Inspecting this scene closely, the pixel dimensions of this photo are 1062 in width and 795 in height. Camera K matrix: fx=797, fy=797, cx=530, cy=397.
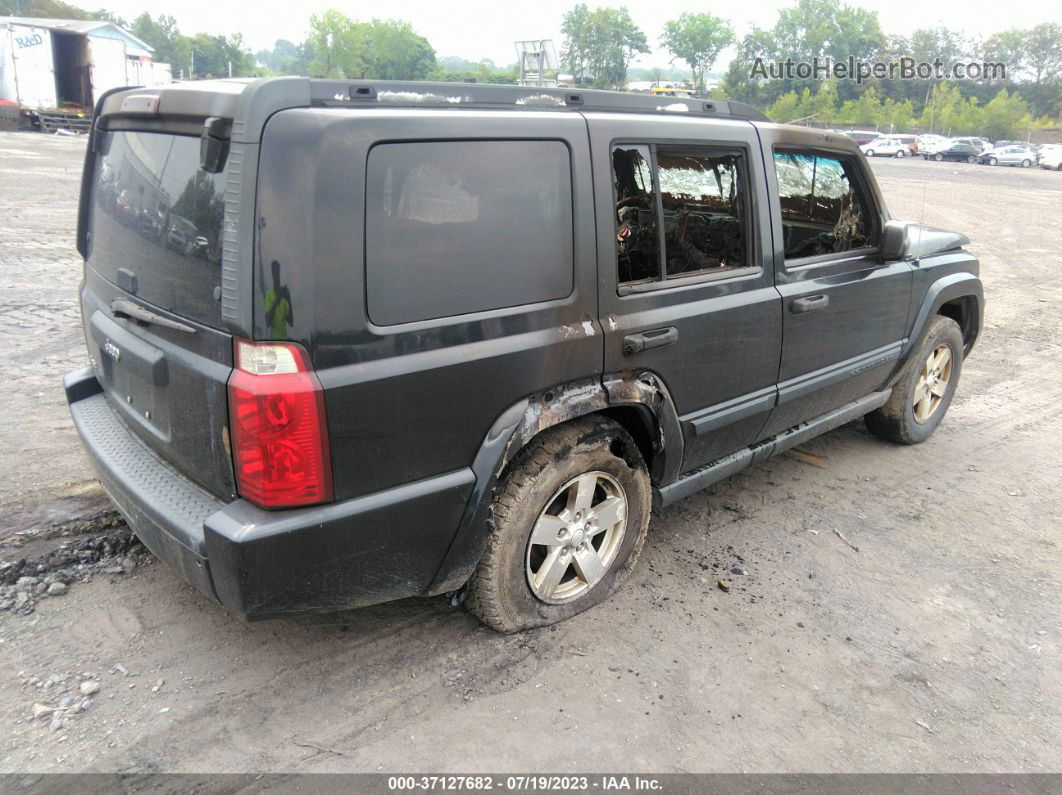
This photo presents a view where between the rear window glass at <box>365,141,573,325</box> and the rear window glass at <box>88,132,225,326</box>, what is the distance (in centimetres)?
46

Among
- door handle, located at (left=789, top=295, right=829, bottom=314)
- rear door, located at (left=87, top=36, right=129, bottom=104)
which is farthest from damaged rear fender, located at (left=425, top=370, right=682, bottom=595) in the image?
rear door, located at (left=87, top=36, right=129, bottom=104)

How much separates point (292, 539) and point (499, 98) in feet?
5.35

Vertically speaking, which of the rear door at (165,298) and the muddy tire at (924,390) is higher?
the rear door at (165,298)

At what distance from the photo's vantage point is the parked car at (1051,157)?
45.2 meters

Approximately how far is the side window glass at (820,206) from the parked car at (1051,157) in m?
50.4

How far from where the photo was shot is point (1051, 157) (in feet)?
150

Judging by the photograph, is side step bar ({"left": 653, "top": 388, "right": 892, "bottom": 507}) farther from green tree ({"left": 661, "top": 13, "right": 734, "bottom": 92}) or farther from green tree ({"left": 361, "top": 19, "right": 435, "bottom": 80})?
green tree ({"left": 661, "top": 13, "right": 734, "bottom": 92})

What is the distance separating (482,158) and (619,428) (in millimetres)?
1169

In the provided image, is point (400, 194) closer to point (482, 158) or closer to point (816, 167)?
point (482, 158)

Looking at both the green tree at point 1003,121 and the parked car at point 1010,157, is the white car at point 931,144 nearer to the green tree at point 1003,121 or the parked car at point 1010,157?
the parked car at point 1010,157

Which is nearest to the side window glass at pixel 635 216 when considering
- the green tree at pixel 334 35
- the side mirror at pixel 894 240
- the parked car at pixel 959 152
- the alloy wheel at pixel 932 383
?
the side mirror at pixel 894 240

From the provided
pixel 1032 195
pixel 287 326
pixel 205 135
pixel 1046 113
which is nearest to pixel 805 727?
pixel 287 326

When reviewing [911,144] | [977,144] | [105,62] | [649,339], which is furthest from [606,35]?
[649,339]

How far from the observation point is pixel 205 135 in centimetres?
223
